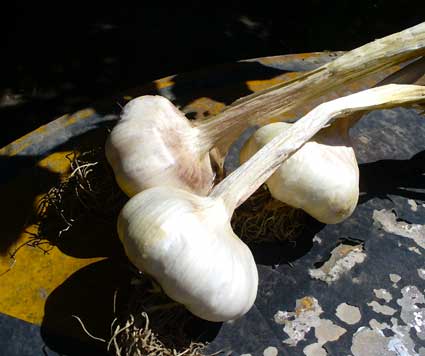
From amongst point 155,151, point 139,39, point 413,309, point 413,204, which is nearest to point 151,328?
point 155,151

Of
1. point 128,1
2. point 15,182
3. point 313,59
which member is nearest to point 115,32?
point 128,1

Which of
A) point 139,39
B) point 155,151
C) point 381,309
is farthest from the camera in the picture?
point 139,39

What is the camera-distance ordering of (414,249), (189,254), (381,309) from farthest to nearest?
(414,249), (381,309), (189,254)

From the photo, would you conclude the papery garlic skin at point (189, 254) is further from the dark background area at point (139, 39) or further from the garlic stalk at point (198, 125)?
the dark background area at point (139, 39)

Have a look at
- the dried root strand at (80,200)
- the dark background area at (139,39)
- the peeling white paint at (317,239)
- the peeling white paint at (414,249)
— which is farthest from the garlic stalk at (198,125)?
the dark background area at (139,39)

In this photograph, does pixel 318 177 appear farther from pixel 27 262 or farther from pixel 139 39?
pixel 139 39

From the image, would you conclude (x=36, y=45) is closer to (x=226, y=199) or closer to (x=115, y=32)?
(x=115, y=32)
